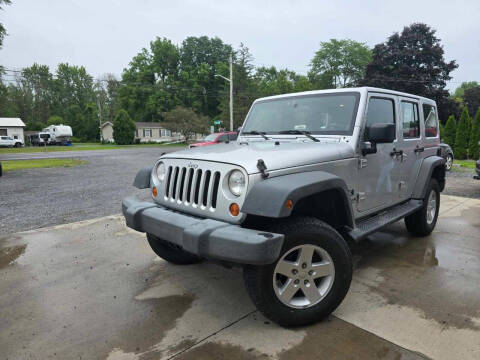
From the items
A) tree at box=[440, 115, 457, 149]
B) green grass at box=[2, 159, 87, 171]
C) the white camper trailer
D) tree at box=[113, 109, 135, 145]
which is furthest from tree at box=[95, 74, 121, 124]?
tree at box=[440, 115, 457, 149]

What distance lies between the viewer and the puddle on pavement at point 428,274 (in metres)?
2.87

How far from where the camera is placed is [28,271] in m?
3.82

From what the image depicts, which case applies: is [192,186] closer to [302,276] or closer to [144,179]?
[144,179]

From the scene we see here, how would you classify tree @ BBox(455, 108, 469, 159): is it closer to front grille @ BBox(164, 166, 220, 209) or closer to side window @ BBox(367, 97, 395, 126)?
side window @ BBox(367, 97, 395, 126)

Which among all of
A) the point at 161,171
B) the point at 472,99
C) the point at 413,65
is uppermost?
the point at 413,65

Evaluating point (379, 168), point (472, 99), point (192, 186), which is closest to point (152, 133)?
point (472, 99)

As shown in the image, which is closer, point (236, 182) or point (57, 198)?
point (236, 182)

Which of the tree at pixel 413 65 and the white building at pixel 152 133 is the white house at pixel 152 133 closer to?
the white building at pixel 152 133

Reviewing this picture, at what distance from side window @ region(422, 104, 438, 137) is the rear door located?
0.23 meters

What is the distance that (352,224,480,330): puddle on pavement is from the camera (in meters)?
2.87

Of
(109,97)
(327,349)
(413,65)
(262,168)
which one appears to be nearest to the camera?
(327,349)

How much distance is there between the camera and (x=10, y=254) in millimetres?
4359

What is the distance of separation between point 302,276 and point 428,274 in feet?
6.03

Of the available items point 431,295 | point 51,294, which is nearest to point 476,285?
point 431,295
